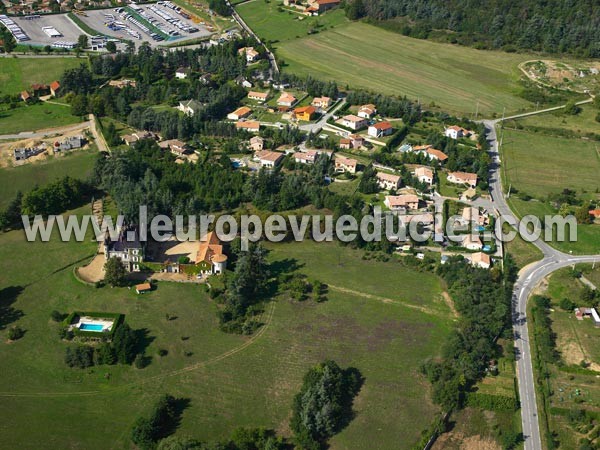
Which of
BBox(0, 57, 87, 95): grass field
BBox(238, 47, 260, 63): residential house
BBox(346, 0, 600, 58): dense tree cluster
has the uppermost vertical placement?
BBox(346, 0, 600, 58): dense tree cluster

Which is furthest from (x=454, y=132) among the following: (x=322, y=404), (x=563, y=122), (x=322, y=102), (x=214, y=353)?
(x=322, y=404)

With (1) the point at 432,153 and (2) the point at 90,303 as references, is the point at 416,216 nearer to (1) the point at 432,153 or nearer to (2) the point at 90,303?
(1) the point at 432,153

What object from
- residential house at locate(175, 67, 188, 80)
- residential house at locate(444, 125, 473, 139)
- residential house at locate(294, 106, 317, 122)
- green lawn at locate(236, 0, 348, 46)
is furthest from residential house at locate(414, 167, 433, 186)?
green lawn at locate(236, 0, 348, 46)

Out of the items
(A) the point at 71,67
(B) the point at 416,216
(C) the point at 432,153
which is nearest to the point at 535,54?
(C) the point at 432,153

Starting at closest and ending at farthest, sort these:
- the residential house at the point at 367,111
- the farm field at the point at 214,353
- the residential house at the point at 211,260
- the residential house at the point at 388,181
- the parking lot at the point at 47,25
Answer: the farm field at the point at 214,353
the residential house at the point at 211,260
the residential house at the point at 388,181
the residential house at the point at 367,111
the parking lot at the point at 47,25

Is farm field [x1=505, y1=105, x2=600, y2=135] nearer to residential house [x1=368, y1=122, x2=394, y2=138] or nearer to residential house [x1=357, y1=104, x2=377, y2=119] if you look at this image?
residential house [x1=368, y1=122, x2=394, y2=138]

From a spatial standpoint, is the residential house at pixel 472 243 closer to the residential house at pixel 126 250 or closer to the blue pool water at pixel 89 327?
the residential house at pixel 126 250

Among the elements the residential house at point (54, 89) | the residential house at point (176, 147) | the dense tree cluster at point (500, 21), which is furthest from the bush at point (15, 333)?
the dense tree cluster at point (500, 21)

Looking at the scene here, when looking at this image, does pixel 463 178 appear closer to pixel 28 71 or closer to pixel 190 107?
pixel 190 107
